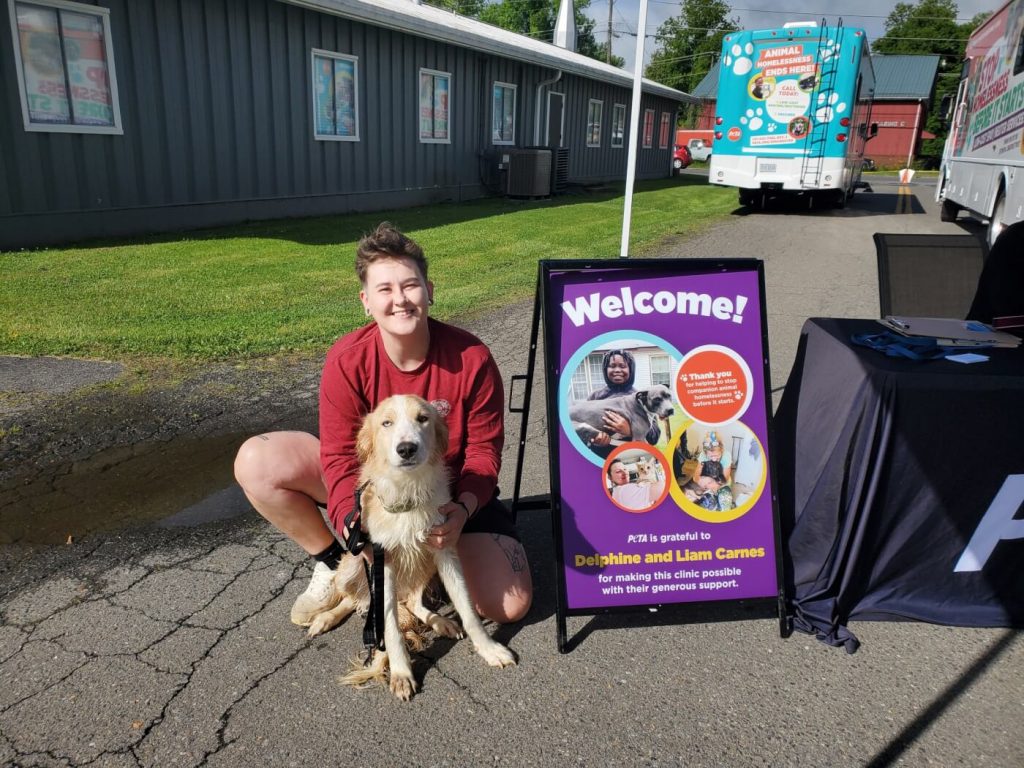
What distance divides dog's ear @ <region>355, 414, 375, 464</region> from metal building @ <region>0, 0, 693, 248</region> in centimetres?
957

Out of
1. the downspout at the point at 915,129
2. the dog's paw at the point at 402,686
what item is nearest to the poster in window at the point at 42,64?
the dog's paw at the point at 402,686

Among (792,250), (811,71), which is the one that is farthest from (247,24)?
(811,71)

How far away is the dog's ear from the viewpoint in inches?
96.3

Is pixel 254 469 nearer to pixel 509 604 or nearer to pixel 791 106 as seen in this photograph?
pixel 509 604

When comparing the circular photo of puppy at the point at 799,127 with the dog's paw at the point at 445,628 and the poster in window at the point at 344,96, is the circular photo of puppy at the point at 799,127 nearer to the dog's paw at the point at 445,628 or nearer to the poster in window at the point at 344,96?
the poster in window at the point at 344,96

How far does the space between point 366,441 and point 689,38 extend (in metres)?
89.0

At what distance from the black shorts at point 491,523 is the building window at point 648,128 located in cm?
2842

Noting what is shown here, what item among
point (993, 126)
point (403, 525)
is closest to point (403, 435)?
point (403, 525)

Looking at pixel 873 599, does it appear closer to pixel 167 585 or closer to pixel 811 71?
pixel 167 585

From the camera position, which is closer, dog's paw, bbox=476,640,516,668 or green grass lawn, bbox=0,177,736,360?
dog's paw, bbox=476,640,516,668

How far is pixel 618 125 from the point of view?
Answer: 27.2 m

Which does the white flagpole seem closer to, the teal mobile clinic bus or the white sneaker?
the white sneaker

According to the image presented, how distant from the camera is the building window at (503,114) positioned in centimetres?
1925

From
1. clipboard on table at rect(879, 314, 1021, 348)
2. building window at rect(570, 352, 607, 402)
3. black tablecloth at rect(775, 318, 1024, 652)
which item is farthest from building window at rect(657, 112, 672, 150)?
building window at rect(570, 352, 607, 402)
